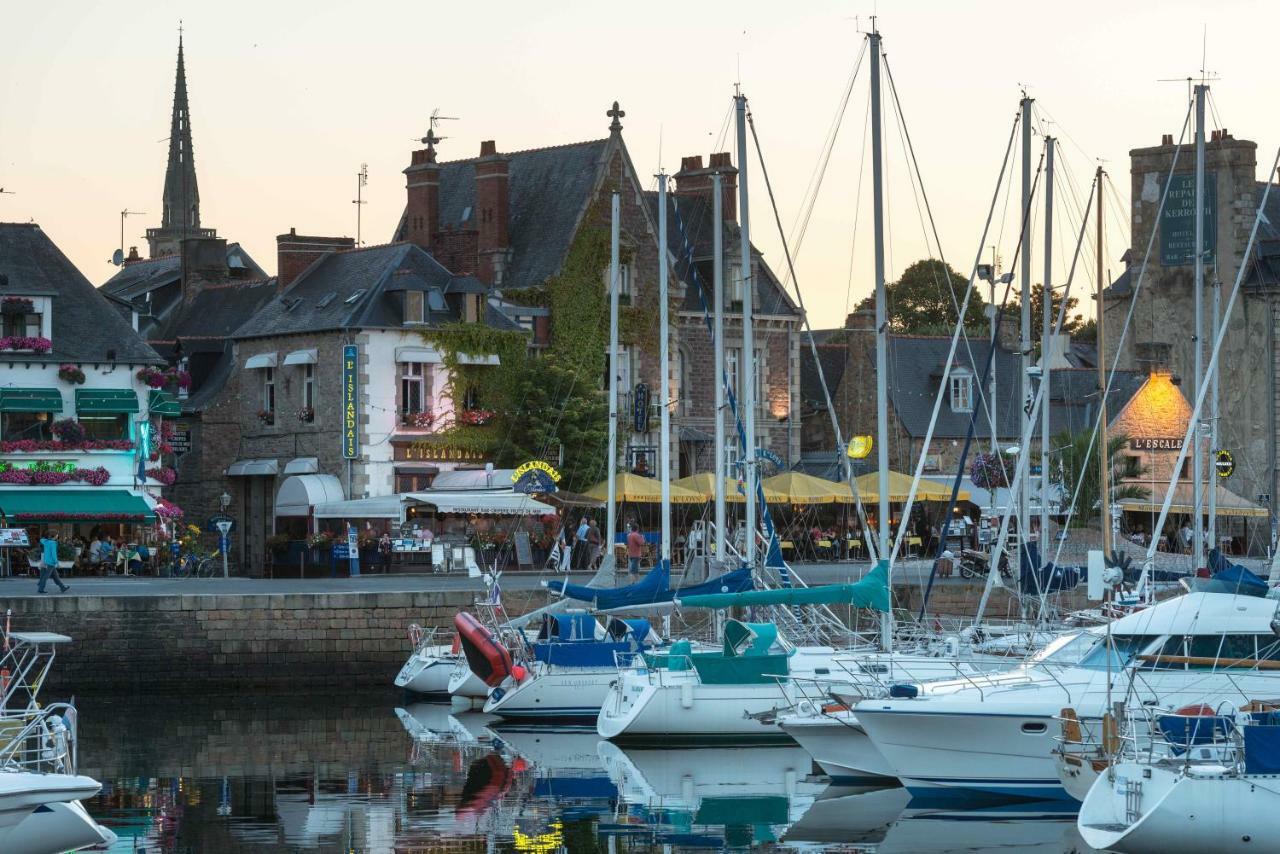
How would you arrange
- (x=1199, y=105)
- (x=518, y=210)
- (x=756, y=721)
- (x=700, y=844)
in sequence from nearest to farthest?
(x=700, y=844), (x=756, y=721), (x=1199, y=105), (x=518, y=210)

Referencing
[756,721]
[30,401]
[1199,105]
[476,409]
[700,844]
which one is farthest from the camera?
[476,409]

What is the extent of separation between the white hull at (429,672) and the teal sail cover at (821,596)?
6893 millimetres

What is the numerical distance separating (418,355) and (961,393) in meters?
18.1

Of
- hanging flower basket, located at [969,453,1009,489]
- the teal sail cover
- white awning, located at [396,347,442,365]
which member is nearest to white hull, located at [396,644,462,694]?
the teal sail cover

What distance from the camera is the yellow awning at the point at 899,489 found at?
50719mm

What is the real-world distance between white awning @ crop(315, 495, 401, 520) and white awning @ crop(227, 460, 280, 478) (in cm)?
343

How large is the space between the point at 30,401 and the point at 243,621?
40.6ft

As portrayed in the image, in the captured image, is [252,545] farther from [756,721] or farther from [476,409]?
[756,721]

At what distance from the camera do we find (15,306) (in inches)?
1929

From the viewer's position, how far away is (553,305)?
182 ft

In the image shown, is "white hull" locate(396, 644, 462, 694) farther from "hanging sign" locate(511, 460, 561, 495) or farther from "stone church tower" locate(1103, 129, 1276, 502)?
"stone church tower" locate(1103, 129, 1276, 502)

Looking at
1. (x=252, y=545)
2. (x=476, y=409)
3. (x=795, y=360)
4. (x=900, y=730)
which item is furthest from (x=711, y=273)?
(x=900, y=730)

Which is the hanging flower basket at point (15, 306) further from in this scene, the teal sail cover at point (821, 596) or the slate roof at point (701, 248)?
the teal sail cover at point (821, 596)

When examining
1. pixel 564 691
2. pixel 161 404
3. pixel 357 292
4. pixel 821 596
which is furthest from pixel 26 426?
pixel 821 596
